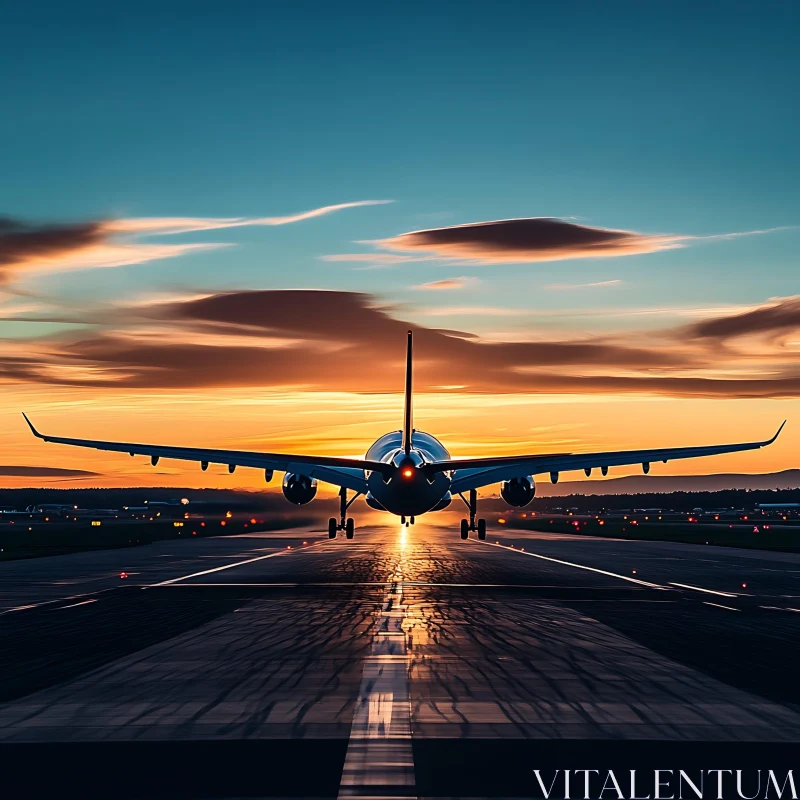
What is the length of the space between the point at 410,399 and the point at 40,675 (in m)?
34.8

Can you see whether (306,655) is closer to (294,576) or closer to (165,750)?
(165,750)

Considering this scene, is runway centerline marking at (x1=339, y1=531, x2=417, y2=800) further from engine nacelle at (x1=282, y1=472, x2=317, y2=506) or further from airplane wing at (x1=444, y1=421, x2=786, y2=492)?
engine nacelle at (x1=282, y1=472, x2=317, y2=506)

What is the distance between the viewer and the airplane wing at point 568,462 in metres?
46.0

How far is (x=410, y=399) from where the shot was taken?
50625 mm

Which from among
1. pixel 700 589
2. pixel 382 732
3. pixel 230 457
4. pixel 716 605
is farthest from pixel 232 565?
pixel 382 732

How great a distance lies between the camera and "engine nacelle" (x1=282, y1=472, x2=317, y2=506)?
182 feet

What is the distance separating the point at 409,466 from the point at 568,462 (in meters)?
10.4

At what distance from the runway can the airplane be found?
411 inches

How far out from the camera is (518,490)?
55.2m

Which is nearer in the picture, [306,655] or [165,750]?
[165,750]

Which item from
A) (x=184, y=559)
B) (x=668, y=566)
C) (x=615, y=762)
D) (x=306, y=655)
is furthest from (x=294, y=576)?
(x=615, y=762)

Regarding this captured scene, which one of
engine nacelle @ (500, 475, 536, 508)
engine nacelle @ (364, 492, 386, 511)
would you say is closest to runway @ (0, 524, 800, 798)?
engine nacelle @ (364, 492, 386, 511)

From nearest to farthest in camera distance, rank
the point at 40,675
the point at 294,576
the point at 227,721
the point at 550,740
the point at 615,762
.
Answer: the point at 615,762, the point at 550,740, the point at 227,721, the point at 40,675, the point at 294,576

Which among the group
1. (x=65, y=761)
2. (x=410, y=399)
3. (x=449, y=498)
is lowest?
(x=65, y=761)
